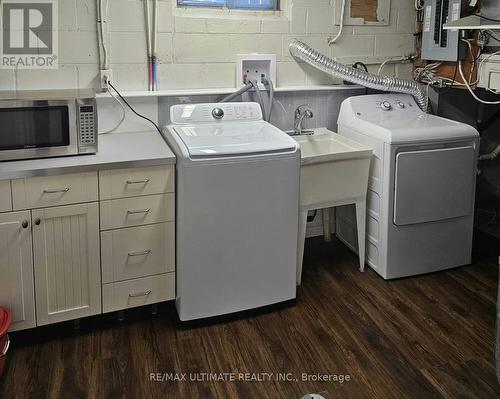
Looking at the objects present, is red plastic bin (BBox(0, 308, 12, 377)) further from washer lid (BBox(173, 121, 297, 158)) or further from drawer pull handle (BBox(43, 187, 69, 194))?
washer lid (BBox(173, 121, 297, 158))

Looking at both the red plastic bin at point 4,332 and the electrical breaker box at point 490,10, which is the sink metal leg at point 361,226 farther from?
the red plastic bin at point 4,332

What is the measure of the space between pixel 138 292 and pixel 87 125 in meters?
0.81

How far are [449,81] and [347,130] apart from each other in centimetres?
72

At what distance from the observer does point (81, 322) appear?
2.46 metres

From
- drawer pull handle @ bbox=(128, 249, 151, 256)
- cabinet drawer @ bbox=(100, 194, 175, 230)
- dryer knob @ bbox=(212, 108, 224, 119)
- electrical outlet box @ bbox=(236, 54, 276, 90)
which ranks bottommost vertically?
drawer pull handle @ bbox=(128, 249, 151, 256)

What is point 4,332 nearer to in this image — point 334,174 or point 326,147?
point 334,174

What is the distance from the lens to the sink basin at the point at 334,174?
2682 millimetres

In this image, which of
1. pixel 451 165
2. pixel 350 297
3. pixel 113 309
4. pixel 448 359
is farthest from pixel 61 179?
pixel 451 165

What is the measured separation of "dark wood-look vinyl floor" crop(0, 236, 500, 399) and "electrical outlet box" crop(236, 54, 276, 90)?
1257 millimetres

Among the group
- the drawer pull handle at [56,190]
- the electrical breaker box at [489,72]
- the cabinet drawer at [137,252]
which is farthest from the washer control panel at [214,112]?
the electrical breaker box at [489,72]

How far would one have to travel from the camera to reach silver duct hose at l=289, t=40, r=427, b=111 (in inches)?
118

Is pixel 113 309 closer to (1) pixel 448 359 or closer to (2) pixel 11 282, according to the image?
(2) pixel 11 282

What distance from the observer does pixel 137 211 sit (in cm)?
229

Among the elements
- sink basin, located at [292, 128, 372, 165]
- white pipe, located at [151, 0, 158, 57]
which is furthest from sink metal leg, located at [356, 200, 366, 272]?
white pipe, located at [151, 0, 158, 57]
